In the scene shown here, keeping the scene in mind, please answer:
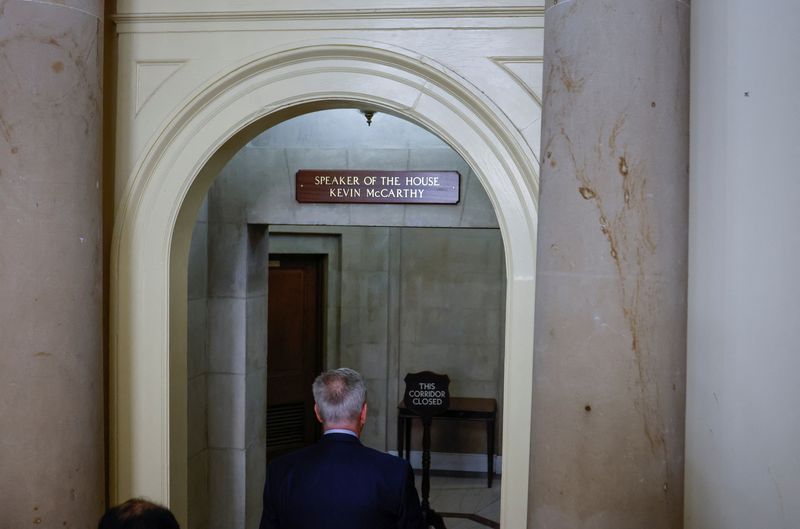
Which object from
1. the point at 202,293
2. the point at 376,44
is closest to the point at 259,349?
the point at 202,293

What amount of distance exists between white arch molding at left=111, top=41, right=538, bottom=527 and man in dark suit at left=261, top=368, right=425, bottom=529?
854 mm

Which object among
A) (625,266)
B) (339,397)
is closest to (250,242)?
(339,397)

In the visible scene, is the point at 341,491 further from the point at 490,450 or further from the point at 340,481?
the point at 490,450

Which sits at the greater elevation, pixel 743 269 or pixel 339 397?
pixel 743 269

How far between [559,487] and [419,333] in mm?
5783

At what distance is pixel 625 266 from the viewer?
2.41 m

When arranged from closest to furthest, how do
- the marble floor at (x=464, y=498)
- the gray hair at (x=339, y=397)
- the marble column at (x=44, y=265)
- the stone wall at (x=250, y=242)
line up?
the gray hair at (x=339, y=397) < the marble column at (x=44, y=265) < the stone wall at (x=250, y=242) < the marble floor at (x=464, y=498)

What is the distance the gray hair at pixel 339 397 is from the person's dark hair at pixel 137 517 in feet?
2.04

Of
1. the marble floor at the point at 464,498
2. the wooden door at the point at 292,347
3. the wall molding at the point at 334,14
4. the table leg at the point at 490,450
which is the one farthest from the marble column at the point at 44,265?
the table leg at the point at 490,450

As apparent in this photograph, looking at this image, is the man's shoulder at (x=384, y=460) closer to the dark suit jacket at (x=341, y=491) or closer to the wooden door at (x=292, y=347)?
the dark suit jacket at (x=341, y=491)

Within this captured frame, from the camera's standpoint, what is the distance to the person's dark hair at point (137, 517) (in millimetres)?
1877

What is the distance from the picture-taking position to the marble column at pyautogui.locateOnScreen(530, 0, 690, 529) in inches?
94.9

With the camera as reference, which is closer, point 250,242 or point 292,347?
point 250,242

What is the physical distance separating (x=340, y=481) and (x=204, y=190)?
1.68m
